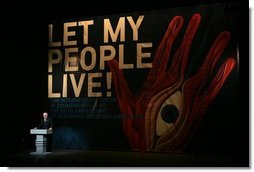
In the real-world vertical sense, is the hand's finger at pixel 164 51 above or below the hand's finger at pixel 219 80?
above

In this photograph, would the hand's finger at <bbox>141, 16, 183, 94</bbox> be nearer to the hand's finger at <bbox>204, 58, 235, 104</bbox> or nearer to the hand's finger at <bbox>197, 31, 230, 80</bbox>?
the hand's finger at <bbox>197, 31, 230, 80</bbox>

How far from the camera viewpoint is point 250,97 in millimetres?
8641

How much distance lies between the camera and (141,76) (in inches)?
409

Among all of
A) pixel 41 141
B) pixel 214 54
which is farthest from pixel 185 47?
pixel 41 141

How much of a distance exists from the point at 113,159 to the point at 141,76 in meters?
2.44

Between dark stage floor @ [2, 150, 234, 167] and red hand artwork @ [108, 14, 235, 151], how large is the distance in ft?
1.62

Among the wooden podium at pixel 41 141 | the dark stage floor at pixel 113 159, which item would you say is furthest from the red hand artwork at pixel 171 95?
the wooden podium at pixel 41 141

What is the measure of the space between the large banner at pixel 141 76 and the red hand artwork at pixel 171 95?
23 mm

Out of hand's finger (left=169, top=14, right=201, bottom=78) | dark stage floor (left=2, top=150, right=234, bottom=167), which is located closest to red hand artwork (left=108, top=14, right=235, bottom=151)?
hand's finger (left=169, top=14, right=201, bottom=78)

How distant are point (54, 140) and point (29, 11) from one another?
344cm

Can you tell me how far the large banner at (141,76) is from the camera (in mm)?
9742

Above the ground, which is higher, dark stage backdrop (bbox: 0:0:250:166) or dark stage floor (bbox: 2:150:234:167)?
dark stage backdrop (bbox: 0:0:250:166)

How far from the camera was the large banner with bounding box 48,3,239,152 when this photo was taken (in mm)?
9742

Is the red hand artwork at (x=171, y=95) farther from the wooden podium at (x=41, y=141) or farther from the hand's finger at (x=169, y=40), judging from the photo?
the wooden podium at (x=41, y=141)
